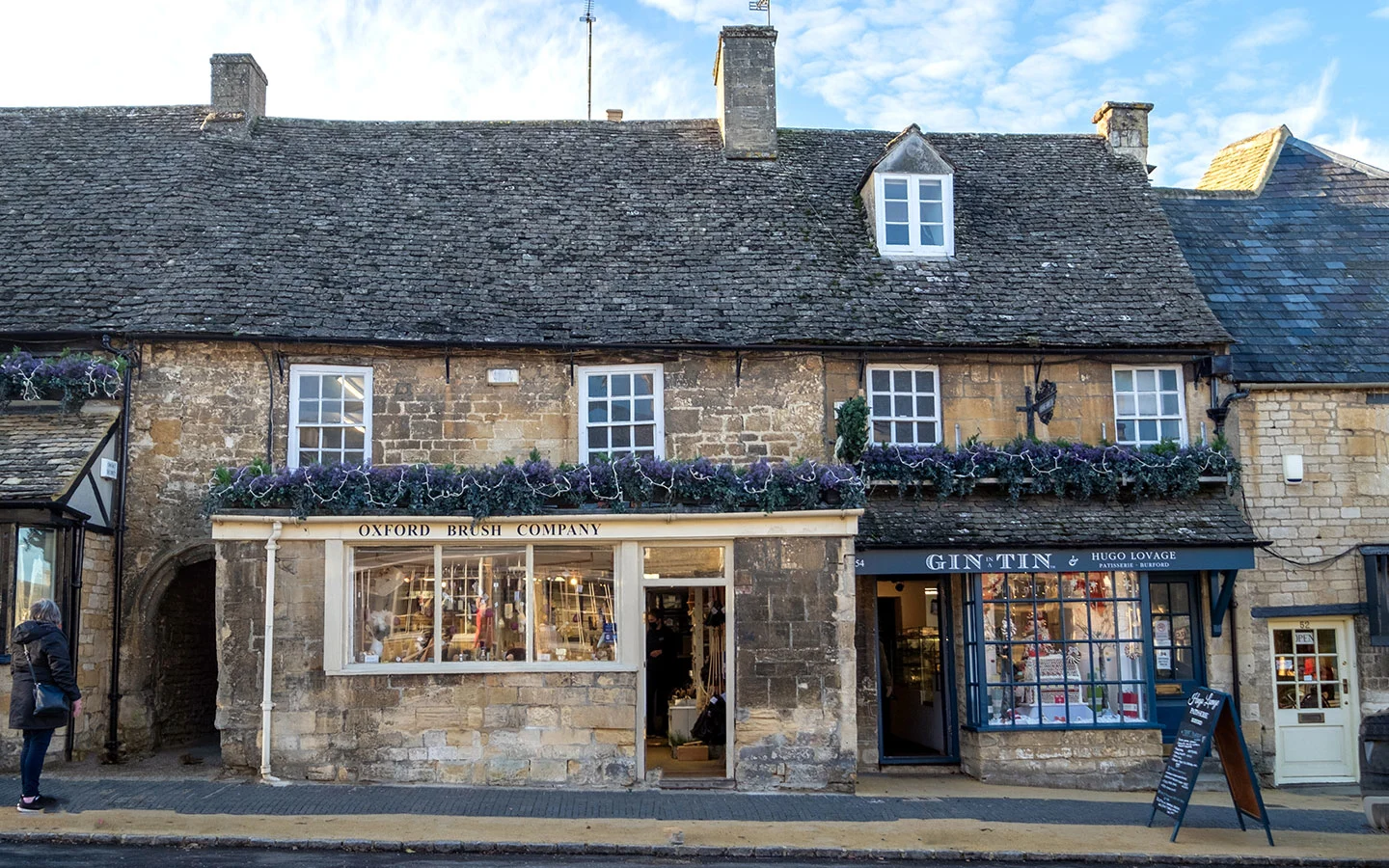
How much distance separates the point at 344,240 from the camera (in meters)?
15.7

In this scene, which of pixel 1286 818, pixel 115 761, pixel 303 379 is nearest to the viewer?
pixel 1286 818

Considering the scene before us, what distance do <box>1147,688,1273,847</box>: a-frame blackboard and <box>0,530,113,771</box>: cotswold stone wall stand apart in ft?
37.5

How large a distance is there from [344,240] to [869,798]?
9.73 metres

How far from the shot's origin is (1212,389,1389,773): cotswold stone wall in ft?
49.3

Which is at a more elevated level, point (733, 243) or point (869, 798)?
point (733, 243)

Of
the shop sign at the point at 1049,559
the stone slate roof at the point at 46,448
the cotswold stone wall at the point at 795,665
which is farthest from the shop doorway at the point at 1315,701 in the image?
the stone slate roof at the point at 46,448

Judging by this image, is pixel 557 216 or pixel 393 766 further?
pixel 557 216

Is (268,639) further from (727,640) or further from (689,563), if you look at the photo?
(727,640)

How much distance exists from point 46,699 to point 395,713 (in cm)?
332

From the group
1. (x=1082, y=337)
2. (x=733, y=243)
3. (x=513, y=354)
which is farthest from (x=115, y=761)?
(x=1082, y=337)

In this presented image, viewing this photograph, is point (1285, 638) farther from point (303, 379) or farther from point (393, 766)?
point (303, 379)

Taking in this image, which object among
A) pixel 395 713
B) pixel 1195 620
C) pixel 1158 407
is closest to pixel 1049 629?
pixel 1195 620

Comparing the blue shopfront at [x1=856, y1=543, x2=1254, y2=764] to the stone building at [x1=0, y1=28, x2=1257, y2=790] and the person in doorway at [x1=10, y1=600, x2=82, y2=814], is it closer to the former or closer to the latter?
the stone building at [x1=0, y1=28, x2=1257, y2=790]

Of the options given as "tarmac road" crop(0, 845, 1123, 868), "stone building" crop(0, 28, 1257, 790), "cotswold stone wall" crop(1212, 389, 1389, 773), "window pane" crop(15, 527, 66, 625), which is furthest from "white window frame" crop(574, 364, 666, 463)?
"cotswold stone wall" crop(1212, 389, 1389, 773)
